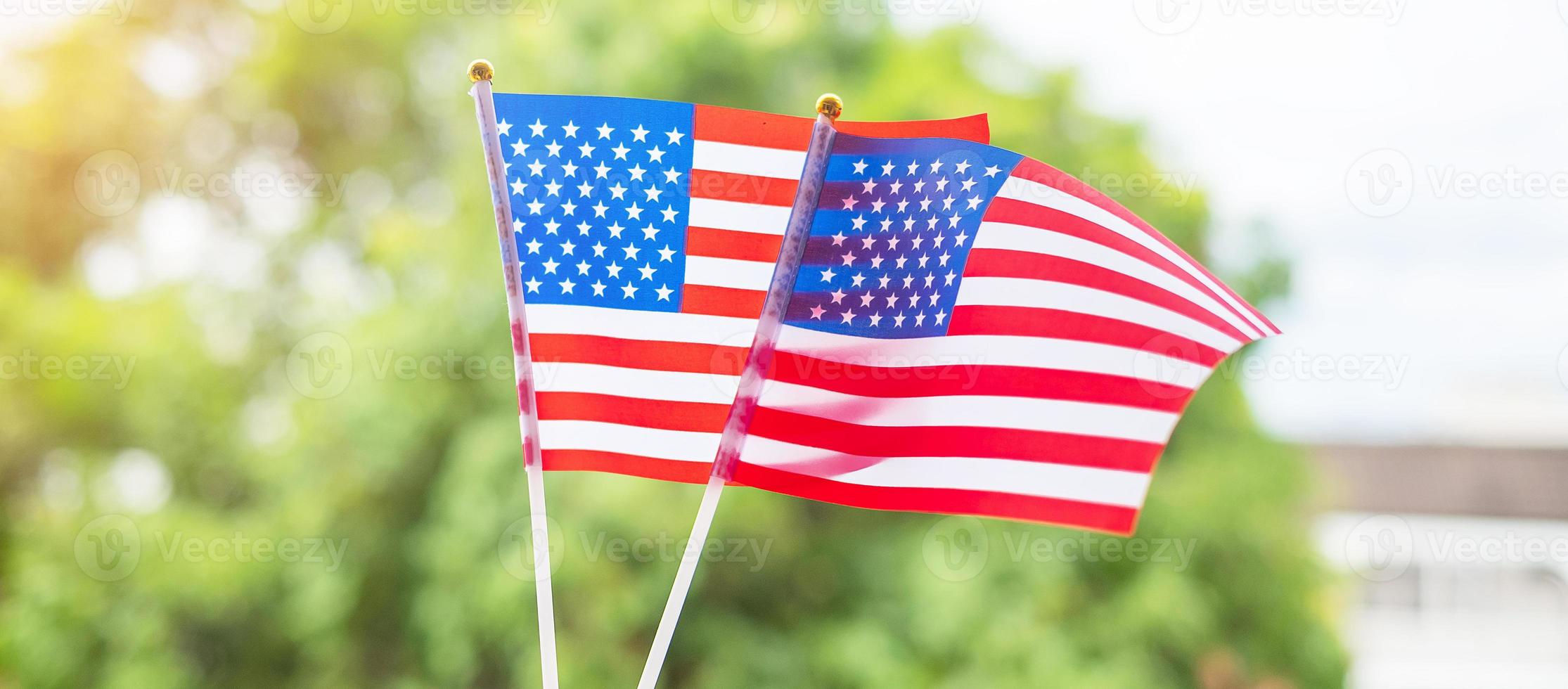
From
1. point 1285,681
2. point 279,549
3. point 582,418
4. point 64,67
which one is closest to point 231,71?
point 64,67

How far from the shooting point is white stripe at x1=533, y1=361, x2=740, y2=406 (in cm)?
204

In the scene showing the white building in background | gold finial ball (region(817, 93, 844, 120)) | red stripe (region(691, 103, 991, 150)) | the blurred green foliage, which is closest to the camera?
gold finial ball (region(817, 93, 844, 120))

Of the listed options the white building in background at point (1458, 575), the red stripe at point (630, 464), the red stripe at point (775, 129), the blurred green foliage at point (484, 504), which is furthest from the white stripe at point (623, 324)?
the white building in background at point (1458, 575)

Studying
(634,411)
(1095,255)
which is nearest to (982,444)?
(1095,255)


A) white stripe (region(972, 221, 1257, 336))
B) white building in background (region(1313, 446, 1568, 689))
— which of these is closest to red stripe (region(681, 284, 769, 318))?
white stripe (region(972, 221, 1257, 336))

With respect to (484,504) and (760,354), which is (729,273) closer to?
(760,354)

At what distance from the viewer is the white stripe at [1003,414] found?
2.08m

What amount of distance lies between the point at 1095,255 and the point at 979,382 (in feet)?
1.11

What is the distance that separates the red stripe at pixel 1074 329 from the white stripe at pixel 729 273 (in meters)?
0.38

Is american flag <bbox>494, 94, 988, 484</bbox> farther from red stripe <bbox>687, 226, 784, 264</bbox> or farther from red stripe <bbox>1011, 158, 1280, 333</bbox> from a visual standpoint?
red stripe <bbox>1011, 158, 1280, 333</bbox>

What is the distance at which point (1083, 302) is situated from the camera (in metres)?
2.09

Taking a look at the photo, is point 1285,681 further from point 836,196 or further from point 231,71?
point 231,71

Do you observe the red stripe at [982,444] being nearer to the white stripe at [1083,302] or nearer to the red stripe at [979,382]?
the red stripe at [979,382]

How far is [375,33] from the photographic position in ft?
29.4
